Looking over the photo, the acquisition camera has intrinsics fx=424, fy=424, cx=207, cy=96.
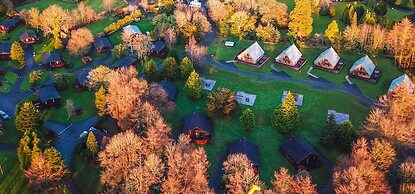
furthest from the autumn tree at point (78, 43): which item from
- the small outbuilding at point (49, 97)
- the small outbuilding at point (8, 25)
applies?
the small outbuilding at point (8, 25)

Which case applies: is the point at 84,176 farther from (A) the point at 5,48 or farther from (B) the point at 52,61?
(A) the point at 5,48

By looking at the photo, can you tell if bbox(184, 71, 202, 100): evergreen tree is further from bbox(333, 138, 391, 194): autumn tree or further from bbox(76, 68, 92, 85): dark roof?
bbox(333, 138, 391, 194): autumn tree

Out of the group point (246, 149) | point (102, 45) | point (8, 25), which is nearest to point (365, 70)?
point (246, 149)

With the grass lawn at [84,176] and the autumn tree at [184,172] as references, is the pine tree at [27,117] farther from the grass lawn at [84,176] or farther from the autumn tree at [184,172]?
the autumn tree at [184,172]

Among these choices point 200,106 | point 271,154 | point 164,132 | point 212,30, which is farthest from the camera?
point 212,30

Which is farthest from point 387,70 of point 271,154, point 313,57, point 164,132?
point 164,132

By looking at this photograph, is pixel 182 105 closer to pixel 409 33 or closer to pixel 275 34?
pixel 275 34

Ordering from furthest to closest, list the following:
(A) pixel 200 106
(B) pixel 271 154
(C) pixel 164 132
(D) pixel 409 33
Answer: (D) pixel 409 33, (A) pixel 200 106, (B) pixel 271 154, (C) pixel 164 132
